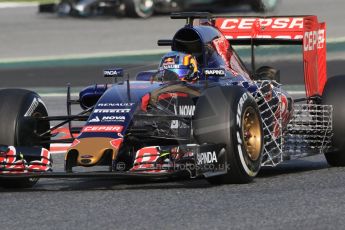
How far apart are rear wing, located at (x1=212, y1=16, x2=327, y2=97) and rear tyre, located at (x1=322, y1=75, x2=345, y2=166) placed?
93 centimetres

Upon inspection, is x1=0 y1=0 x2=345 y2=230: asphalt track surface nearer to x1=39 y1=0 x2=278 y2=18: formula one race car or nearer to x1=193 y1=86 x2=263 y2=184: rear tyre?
x1=193 y1=86 x2=263 y2=184: rear tyre

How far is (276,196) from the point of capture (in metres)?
7.79

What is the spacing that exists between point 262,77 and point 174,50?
1258mm

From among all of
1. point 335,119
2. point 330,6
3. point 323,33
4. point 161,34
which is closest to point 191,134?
point 335,119

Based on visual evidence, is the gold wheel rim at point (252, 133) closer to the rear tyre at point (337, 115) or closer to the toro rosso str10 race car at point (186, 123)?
the toro rosso str10 race car at point (186, 123)

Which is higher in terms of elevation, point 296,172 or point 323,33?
point 323,33

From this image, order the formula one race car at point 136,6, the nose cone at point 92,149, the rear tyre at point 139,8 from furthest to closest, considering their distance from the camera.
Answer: the rear tyre at point 139,8
the formula one race car at point 136,6
the nose cone at point 92,149

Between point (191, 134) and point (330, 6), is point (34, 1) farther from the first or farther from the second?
point (191, 134)

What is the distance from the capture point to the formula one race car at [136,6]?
26938 millimetres

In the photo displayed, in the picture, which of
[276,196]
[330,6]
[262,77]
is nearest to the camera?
[276,196]

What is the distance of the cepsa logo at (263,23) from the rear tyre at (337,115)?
111 cm

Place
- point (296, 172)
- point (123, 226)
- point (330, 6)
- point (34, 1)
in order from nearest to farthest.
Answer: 1. point (123, 226)
2. point (296, 172)
3. point (330, 6)
4. point (34, 1)

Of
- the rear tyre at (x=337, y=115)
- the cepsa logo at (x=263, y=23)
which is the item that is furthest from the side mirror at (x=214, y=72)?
the cepsa logo at (x=263, y=23)

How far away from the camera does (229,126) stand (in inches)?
320
